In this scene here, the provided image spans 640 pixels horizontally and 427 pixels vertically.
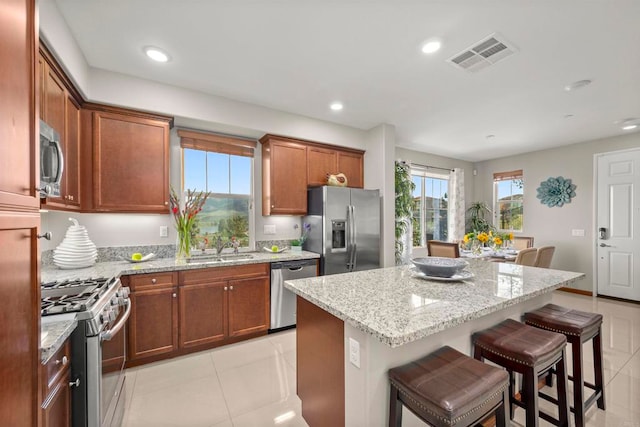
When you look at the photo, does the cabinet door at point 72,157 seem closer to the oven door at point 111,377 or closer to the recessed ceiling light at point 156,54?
the recessed ceiling light at point 156,54

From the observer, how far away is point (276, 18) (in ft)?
6.47

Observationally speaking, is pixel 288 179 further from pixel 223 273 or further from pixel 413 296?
pixel 413 296

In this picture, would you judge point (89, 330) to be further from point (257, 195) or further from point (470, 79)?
point (470, 79)

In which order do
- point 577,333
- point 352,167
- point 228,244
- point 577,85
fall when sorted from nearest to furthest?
1. point 577,333
2. point 577,85
3. point 228,244
4. point 352,167

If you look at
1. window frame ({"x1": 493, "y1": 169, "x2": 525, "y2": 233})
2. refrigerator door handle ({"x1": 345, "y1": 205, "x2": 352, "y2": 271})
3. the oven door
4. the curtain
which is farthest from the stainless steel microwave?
window frame ({"x1": 493, "y1": 169, "x2": 525, "y2": 233})

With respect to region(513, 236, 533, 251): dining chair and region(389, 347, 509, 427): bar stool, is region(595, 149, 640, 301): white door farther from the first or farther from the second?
region(389, 347, 509, 427): bar stool

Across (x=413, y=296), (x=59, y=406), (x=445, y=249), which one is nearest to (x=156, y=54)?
(x=59, y=406)

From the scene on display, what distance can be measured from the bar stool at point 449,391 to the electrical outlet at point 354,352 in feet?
0.54

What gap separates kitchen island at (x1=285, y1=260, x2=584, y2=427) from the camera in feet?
3.99

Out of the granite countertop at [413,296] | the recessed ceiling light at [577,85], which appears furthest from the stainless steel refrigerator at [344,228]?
the recessed ceiling light at [577,85]

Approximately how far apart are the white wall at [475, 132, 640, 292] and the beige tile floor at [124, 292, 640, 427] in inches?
85.8

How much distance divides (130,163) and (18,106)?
2150 mm

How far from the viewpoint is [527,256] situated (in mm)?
3580

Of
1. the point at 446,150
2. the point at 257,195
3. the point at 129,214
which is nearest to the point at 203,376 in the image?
the point at 129,214
